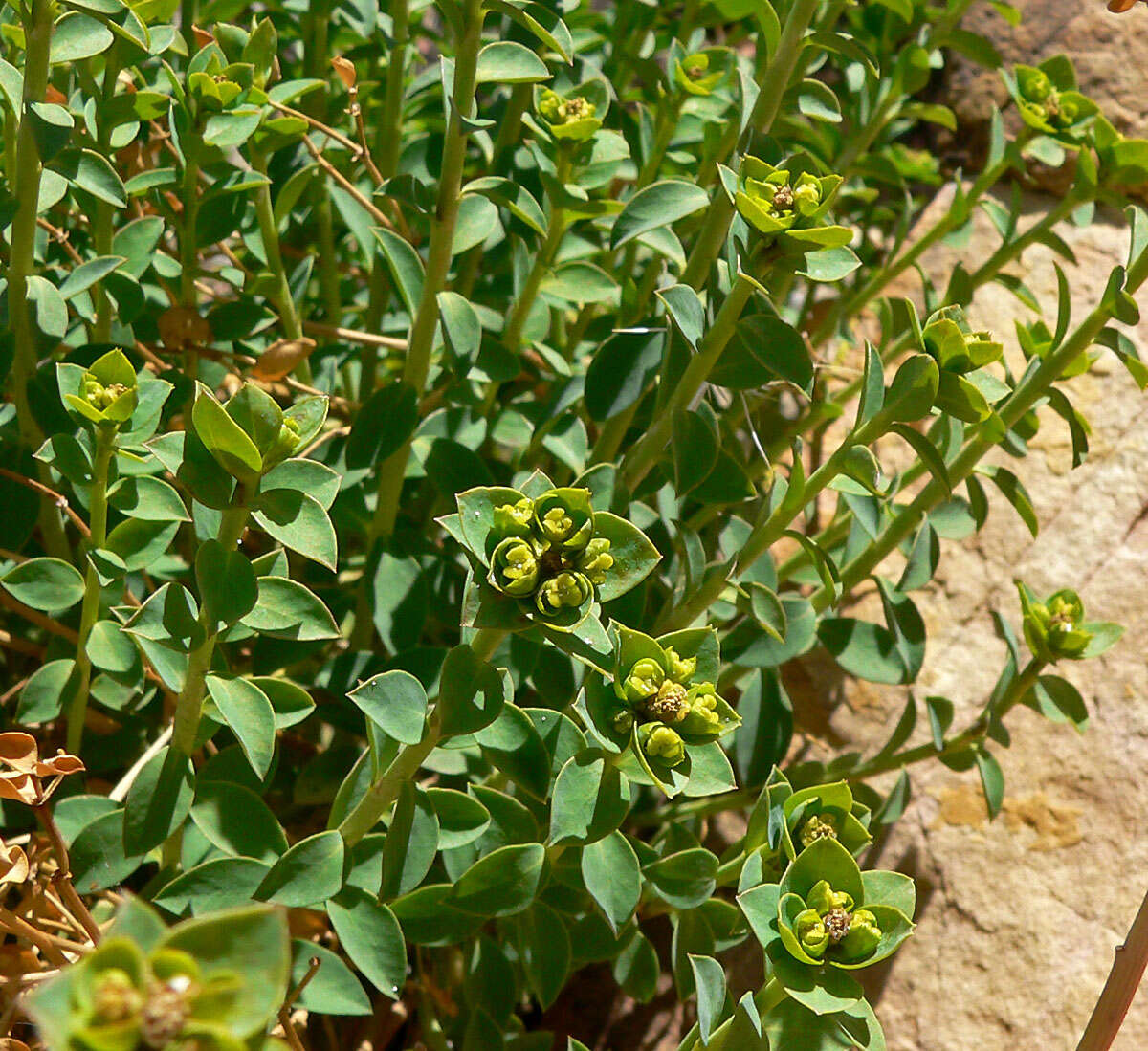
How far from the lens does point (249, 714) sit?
99 centimetres

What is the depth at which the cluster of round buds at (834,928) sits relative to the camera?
88 centimetres

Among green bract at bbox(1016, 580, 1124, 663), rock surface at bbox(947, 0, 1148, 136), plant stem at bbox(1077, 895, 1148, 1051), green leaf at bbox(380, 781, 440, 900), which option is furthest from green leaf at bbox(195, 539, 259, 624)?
rock surface at bbox(947, 0, 1148, 136)

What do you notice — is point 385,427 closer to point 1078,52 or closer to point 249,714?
point 249,714

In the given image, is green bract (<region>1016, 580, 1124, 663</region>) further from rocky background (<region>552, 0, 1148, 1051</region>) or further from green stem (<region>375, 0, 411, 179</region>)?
green stem (<region>375, 0, 411, 179</region>)

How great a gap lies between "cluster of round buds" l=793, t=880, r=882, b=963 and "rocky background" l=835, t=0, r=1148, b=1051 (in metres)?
0.70

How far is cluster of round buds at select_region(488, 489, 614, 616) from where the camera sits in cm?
81

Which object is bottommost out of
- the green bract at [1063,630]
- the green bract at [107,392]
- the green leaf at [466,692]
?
the green bract at [1063,630]

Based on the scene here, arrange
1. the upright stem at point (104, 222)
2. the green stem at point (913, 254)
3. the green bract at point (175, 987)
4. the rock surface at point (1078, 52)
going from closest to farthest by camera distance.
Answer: the green bract at point (175, 987) < the upright stem at point (104, 222) < the green stem at point (913, 254) < the rock surface at point (1078, 52)

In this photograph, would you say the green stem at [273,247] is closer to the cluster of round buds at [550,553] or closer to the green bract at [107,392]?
the green bract at [107,392]

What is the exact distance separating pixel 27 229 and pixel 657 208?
59cm

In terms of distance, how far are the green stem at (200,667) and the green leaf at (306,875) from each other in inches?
6.1

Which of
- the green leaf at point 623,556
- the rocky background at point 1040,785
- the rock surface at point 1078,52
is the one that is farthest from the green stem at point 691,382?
the rock surface at point 1078,52

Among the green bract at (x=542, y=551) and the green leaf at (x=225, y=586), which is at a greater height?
the green bract at (x=542, y=551)

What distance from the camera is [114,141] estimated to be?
124cm
